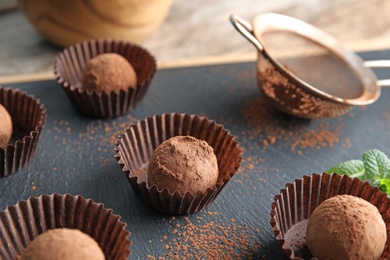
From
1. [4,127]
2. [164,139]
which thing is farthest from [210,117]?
[4,127]

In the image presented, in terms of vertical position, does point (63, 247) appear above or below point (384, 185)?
below

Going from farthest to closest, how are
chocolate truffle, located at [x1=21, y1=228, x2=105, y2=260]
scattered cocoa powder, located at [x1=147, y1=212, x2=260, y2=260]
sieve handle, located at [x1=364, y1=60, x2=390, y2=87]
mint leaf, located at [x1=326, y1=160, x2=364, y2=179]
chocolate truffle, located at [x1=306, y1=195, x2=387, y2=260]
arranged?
sieve handle, located at [x1=364, y1=60, x2=390, y2=87]
mint leaf, located at [x1=326, y1=160, x2=364, y2=179]
scattered cocoa powder, located at [x1=147, y1=212, x2=260, y2=260]
chocolate truffle, located at [x1=306, y1=195, x2=387, y2=260]
chocolate truffle, located at [x1=21, y1=228, x2=105, y2=260]

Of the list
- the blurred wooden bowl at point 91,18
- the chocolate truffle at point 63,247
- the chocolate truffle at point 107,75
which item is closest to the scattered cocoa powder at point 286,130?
the chocolate truffle at point 107,75

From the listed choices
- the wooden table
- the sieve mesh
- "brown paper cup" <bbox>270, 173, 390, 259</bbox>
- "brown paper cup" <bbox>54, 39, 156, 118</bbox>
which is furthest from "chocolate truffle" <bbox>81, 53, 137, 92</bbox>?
"brown paper cup" <bbox>270, 173, 390, 259</bbox>

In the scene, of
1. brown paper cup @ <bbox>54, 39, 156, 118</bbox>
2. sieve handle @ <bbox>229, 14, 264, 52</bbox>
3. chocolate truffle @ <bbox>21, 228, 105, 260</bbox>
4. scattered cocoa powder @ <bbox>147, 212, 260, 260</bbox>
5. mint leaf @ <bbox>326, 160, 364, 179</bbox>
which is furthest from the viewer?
brown paper cup @ <bbox>54, 39, 156, 118</bbox>

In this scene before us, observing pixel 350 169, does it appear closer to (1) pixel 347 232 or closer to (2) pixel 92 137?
(1) pixel 347 232

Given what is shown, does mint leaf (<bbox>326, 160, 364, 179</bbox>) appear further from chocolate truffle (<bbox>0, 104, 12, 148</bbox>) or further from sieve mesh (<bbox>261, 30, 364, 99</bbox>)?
chocolate truffle (<bbox>0, 104, 12, 148</bbox>)

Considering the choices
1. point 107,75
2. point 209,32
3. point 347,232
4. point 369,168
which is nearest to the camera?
point 347,232
